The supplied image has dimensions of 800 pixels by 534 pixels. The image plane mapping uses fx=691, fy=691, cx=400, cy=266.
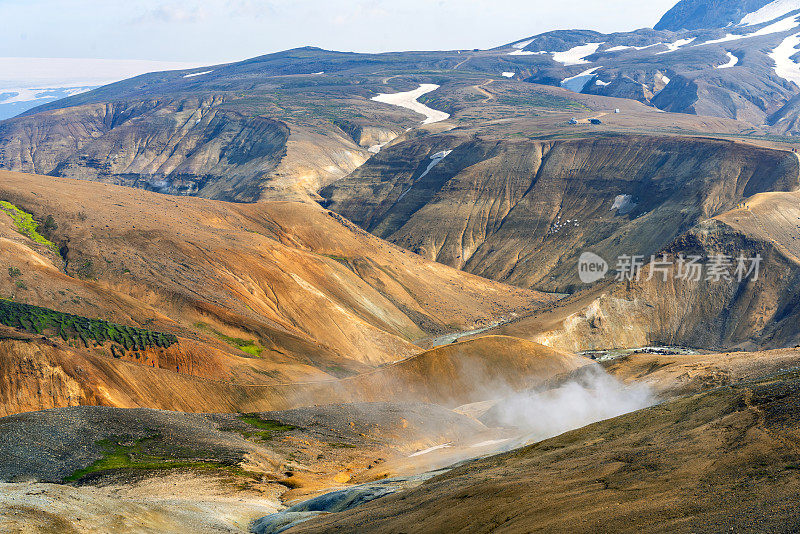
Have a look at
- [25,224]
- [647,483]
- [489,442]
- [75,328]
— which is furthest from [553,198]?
[647,483]

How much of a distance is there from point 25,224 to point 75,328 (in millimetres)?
33145

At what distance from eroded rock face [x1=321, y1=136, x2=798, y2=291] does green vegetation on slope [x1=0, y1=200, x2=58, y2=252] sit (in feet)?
268

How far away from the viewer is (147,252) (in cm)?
8538

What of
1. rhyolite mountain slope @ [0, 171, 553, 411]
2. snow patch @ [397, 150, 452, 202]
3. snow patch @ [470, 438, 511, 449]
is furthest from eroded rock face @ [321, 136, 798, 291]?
snow patch @ [470, 438, 511, 449]

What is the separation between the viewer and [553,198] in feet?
498

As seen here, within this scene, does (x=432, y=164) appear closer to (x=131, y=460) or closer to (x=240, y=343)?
(x=240, y=343)

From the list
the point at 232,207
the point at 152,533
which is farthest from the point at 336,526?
the point at 232,207

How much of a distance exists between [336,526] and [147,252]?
65.6 metres

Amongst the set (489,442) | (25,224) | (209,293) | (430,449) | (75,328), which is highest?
(25,224)

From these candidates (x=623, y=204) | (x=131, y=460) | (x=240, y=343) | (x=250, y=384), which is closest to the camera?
(x=131, y=460)

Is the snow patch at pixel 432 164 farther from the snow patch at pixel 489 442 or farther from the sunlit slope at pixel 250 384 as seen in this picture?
the snow patch at pixel 489 442

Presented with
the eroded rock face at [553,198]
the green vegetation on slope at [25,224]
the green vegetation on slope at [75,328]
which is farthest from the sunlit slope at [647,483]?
the eroded rock face at [553,198]

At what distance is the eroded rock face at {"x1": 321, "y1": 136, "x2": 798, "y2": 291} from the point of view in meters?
124

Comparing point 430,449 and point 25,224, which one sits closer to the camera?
point 430,449
